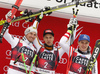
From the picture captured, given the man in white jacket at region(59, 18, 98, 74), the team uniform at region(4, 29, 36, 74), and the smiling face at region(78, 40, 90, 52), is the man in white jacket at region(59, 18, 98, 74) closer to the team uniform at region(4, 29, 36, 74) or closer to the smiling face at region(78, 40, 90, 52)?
the smiling face at region(78, 40, 90, 52)

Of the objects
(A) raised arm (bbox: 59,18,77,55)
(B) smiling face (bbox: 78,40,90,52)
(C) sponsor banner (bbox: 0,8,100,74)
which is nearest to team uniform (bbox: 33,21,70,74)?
(A) raised arm (bbox: 59,18,77,55)

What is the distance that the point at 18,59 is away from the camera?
2.52m

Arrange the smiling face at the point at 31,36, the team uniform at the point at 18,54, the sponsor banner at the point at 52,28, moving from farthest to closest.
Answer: the sponsor banner at the point at 52,28, the smiling face at the point at 31,36, the team uniform at the point at 18,54

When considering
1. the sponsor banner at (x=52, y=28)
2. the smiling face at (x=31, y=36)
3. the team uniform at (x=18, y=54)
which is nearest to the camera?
the team uniform at (x=18, y=54)

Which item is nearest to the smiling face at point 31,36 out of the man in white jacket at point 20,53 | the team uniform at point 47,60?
the man in white jacket at point 20,53

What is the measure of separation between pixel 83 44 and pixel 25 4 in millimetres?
1318

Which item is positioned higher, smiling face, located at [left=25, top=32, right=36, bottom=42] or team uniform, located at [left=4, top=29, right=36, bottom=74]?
smiling face, located at [left=25, top=32, right=36, bottom=42]

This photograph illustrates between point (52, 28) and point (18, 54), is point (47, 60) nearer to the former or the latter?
point (18, 54)

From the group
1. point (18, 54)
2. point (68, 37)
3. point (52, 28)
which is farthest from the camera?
point (52, 28)

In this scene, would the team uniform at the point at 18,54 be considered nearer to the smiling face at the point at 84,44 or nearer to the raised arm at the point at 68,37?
the raised arm at the point at 68,37

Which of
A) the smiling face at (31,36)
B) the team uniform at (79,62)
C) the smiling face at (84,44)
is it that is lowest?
the team uniform at (79,62)

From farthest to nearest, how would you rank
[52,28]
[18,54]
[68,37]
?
[52,28], [68,37], [18,54]

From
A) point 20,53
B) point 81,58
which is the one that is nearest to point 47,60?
point 20,53

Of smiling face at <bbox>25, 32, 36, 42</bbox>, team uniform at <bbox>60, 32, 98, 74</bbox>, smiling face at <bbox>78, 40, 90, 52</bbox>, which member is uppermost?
smiling face at <bbox>25, 32, 36, 42</bbox>
